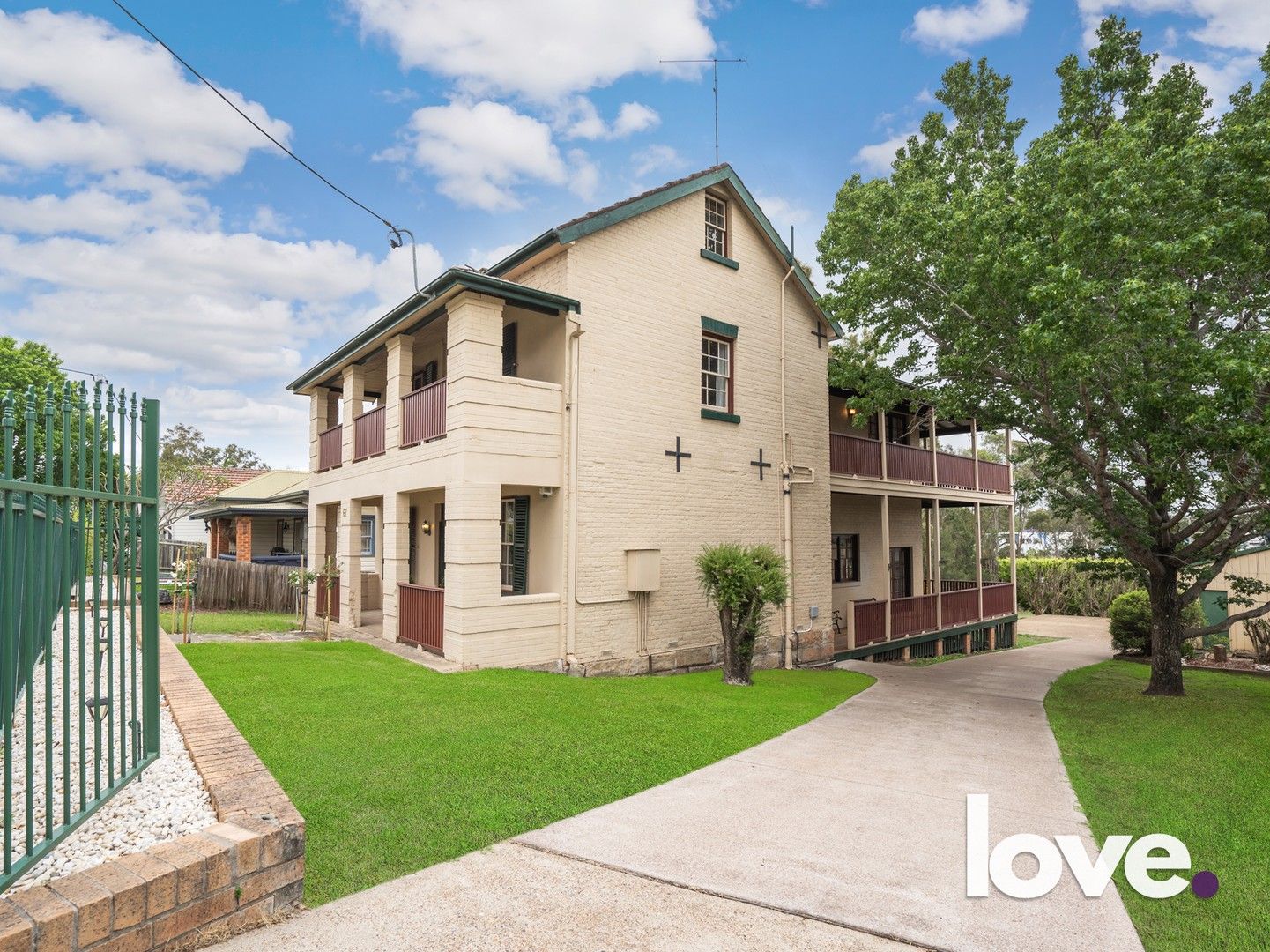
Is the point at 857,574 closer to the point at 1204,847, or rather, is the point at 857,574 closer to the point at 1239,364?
the point at 1239,364

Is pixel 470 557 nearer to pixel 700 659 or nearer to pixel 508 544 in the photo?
pixel 508 544

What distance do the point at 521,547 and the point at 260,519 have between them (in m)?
20.2

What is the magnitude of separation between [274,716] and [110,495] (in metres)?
4.01

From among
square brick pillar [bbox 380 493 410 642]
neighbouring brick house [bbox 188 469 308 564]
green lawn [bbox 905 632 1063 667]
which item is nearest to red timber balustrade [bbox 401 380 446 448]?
square brick pillar [bbox 380 493 410 642]

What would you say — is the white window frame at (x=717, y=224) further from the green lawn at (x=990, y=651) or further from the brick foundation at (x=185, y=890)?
the brick foundation at (x=185, y=890)

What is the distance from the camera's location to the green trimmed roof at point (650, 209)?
37.9 ft

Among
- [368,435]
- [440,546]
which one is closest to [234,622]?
[440,546]

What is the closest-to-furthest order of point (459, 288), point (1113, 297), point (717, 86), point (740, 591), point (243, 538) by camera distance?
point (1113, 297) → point (459, 288) → point (740, 591) → point (717, 86) → point (243, 538)

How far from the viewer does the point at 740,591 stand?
37.1 feet

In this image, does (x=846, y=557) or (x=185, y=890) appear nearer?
(x=185, y=890)

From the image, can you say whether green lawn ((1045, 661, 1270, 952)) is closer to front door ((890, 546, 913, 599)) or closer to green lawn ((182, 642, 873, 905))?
green lawn ((182, 642, 873, 905))

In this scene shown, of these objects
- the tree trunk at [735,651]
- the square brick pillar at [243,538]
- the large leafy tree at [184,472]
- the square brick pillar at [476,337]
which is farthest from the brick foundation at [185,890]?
the square brick pillar at [243,538]

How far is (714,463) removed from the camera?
13625mm

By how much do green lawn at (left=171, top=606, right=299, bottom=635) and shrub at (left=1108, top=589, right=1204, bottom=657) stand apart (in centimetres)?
2125
